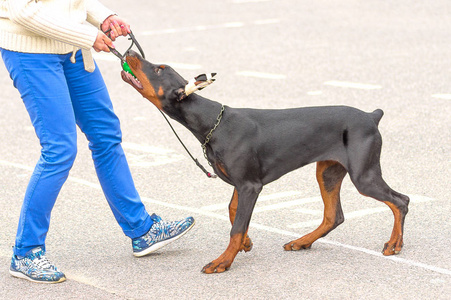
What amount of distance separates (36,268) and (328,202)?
193 centimetres

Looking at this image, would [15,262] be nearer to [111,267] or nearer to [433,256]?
[111,267]

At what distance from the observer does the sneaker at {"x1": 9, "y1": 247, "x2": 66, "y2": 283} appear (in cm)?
495

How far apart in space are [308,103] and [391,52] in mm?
3276

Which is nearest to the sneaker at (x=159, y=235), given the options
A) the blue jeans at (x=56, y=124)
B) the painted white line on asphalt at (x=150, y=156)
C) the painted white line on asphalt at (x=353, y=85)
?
the blue jeans at (x=56, y=124)

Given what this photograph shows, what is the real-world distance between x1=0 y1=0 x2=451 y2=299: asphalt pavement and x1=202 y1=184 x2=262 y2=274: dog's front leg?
0.06 metres

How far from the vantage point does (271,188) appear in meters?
6.84

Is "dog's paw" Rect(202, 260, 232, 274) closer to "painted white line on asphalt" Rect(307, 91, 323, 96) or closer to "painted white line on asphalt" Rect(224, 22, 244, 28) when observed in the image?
"painted white line on asphalt" Rect(307, 91, 323, 96)

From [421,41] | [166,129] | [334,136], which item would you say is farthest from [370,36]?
[334,136]

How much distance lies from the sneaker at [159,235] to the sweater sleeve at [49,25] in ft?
4.35

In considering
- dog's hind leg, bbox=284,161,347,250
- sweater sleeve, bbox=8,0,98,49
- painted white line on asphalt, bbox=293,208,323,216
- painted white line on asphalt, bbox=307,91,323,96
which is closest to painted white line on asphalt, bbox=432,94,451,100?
painted white line on asphalt, bbox=307,91,323,96

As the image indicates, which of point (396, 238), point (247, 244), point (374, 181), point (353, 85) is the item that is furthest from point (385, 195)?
point (353, 85)

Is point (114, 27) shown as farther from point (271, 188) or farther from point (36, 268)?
point (271, 188)

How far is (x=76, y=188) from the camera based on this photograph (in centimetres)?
702

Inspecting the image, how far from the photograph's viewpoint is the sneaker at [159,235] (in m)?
5.37
